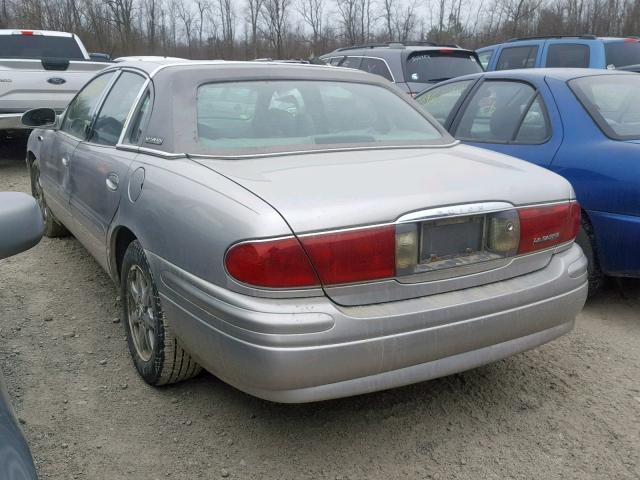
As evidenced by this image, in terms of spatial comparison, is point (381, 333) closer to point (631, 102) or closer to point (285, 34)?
point (631, 102)

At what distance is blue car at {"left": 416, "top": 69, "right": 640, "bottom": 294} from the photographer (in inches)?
142

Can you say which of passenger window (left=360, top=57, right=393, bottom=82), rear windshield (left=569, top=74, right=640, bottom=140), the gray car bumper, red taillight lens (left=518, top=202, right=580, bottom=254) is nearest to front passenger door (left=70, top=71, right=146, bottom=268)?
the gray car bumper

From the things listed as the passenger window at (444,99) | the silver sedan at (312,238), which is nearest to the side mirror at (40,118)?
the silver sedan at (312,238)

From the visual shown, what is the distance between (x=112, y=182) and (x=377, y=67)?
7.40 metres

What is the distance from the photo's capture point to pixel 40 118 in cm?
468

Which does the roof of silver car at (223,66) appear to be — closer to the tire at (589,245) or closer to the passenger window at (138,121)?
the passenger window at (138,121)

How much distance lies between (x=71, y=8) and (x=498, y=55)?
29541 mm

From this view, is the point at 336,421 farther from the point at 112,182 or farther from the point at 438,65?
the point at 438,65

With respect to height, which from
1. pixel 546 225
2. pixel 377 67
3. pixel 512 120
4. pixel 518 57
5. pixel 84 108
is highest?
pixel 518 57

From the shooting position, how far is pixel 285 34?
40500mm

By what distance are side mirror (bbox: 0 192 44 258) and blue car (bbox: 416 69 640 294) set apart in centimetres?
312

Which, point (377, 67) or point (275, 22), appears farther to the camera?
point (275, 22)

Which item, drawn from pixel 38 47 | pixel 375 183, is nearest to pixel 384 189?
pixel 375 183

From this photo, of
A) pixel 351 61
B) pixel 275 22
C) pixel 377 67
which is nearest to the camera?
pixel 377 67
